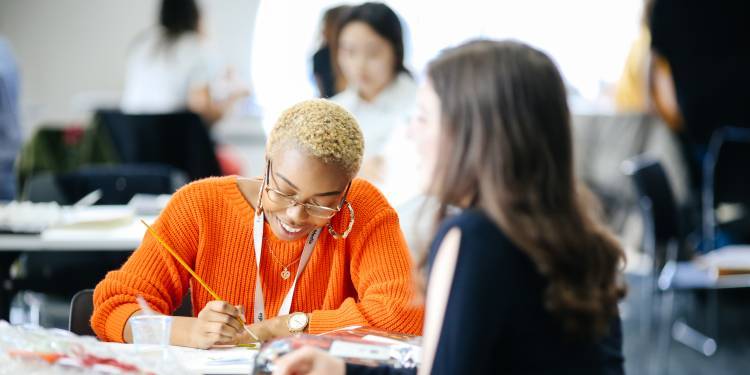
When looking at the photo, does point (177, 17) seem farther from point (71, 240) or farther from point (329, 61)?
point (71, 240)

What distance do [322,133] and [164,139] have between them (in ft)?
9.99

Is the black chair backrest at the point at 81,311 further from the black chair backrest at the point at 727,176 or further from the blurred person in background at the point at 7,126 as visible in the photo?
the black chair backrest at the point at 727,176

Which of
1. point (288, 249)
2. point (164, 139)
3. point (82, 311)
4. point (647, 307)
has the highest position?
point (288, 249)

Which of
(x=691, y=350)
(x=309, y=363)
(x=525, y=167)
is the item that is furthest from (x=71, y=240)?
(x=691, y=350)

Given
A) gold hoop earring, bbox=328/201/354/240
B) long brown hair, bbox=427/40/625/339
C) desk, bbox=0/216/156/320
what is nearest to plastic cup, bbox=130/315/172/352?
gold hoop earring, bbox=328/201/354/240

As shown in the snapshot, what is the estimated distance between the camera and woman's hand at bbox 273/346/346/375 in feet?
4.08

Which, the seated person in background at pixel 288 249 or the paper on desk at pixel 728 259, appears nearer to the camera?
the seated person in background at pixel 288 249

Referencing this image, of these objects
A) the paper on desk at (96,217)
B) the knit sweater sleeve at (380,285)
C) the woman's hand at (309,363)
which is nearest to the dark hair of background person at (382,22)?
the paper on desk at (96,217)

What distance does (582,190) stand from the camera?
137 centimetres

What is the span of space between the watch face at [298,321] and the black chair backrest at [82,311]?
41 centimetres

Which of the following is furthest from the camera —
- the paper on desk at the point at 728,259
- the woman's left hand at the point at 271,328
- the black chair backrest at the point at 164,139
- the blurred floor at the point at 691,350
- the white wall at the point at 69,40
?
the white wall at the point at 69,40

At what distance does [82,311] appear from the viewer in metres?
1.79

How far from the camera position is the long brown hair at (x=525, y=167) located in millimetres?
1208

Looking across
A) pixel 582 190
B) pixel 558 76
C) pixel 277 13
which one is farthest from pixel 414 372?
pixel 277 13
